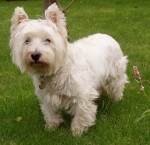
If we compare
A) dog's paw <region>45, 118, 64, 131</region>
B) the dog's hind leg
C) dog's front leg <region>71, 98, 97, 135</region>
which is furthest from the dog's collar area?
the dog's hind leg

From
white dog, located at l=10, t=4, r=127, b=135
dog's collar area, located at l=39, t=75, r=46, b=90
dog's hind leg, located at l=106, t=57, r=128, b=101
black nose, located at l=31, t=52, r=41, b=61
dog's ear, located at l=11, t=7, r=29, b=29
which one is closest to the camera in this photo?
black nose, located at l=31, t=52, r=41, b=61

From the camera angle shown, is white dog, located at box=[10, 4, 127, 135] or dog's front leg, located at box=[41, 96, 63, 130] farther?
dog's front leg, located at box=[41, 96, 63, 130]

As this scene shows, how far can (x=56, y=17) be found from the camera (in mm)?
5137

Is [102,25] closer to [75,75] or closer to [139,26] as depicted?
[139,26]

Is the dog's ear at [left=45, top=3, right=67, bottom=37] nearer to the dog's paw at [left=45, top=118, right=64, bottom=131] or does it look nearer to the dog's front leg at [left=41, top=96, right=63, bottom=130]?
the dog's front leg at [left=41, top=96, right=63, bottom=130]

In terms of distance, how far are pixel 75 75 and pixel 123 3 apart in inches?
590

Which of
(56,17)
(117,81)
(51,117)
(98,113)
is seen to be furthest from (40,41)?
(117,81)

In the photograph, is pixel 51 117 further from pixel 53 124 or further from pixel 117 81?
pixel 117 81

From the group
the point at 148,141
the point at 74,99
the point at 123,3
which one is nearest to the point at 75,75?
the point at 74,99

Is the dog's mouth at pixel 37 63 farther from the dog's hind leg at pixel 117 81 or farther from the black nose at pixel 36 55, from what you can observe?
the dog's hind leg at pixel 117 81

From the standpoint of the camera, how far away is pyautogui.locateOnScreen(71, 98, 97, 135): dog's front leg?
5418mm

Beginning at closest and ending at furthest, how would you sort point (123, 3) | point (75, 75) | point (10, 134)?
1. point (75, 75)
2. point (10, 134)
3. point (123, 3)

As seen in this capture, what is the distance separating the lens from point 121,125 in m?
5.63

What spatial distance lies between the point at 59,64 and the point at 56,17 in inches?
21.6
